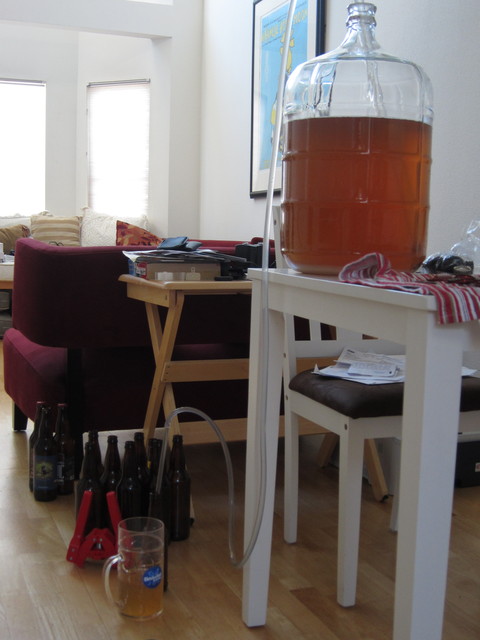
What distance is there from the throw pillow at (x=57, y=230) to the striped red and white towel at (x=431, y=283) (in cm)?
580

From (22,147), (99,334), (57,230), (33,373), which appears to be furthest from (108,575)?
(22,147)

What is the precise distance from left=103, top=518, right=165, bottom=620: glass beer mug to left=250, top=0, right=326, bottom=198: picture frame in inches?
107

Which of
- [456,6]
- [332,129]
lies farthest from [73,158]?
[332,129]

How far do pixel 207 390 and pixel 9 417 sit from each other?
1.20m

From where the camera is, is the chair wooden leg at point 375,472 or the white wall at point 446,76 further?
the white wall at point 446,76

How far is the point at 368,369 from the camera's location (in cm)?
188

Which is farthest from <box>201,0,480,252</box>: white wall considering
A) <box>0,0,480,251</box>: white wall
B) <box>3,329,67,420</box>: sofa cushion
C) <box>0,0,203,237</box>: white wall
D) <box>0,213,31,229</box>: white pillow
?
<box>0,213,31,229</box>: white pillow

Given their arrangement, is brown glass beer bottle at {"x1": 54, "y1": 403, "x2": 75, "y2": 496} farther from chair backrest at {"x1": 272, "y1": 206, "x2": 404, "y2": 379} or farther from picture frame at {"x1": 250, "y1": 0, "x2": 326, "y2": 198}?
picture frame at {"x1": 250, "y1": 0, "x2": 326, "y2": 198}

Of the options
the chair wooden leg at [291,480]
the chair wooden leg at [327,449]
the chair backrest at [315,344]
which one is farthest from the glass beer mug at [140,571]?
the chair wooden leg at [327,449]

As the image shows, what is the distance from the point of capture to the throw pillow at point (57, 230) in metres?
6.70

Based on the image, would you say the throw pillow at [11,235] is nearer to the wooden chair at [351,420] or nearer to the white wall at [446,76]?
the white wall at [446,76]

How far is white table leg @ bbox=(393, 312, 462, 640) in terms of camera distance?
0.96m

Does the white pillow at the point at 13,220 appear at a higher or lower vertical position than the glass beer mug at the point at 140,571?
higher

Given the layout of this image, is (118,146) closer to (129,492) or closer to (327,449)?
(327,449)
